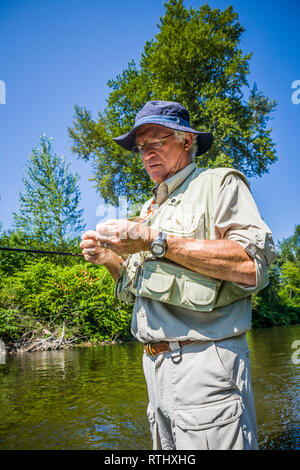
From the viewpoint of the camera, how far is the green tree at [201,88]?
1684cm

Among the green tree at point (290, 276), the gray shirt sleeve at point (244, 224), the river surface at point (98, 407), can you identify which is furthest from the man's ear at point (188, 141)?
the green tree at point (290, 276)

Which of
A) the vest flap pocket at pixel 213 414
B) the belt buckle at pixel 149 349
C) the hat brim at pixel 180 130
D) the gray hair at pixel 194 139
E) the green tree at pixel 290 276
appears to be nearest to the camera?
the vest flap pocket at pixel 213 414

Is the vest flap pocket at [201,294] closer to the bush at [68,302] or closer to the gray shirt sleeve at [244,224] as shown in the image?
the gray shirt sleeve at [244,224]

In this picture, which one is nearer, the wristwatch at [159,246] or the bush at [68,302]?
the wristwatch at [159,246]

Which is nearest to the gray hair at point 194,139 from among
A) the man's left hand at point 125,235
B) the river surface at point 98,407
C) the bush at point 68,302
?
the man's left hand at point 125,235

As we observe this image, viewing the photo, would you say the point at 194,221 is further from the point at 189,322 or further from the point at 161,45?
the point at 161,45

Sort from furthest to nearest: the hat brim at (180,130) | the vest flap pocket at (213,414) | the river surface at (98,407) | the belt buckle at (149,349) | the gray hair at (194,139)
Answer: the river surface at (98,407), the gray hair at (194,139), the hat brim at (180,130), the belt buckle at (149,349), the vest flap pocket at (213,414)

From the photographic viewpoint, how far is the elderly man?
1.45 m

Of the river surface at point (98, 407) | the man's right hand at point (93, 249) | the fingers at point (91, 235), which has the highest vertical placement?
the fingers at point (91, 235)

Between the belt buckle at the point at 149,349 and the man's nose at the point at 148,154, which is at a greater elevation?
the man's nose at the point at 148,154

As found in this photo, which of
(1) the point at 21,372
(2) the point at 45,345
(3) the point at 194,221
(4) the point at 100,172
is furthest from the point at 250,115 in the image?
(3) the point at 194,221

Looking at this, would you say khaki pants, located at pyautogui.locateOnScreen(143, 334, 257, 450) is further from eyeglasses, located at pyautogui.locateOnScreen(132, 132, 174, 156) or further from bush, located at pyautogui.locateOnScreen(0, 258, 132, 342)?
bush, located at pyautogui.locateOnScreen(0, 258, 132, 342)

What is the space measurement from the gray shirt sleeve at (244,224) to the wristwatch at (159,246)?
10.4 inches
